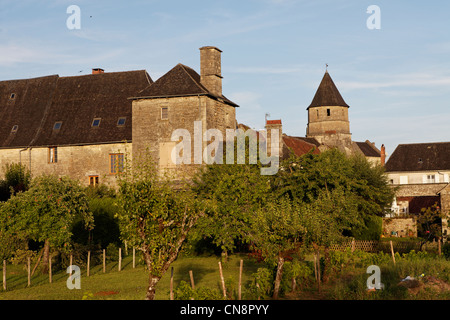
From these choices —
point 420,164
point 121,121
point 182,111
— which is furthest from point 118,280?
point 420,164

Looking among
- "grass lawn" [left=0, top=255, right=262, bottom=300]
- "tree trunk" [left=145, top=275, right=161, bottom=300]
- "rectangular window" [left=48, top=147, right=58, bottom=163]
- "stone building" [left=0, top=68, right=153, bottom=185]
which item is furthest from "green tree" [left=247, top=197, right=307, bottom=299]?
"rectangular window" [left=48, top=147, right=58, bottom=163]

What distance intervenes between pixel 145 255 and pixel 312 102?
78.7 m

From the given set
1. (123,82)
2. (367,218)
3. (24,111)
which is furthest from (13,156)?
(367,218)

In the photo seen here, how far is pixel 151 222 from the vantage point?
1731cm

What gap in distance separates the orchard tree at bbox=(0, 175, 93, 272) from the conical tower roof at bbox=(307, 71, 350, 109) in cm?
6671

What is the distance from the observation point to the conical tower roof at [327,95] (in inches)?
3590

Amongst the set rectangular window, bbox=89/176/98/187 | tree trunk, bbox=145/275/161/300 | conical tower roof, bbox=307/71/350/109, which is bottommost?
tree trunk, bbox=145/275/161/300

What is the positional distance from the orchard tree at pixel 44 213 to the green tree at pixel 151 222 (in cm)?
1173

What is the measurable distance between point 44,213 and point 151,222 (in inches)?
511

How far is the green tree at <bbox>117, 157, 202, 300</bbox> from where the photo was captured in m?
16.8

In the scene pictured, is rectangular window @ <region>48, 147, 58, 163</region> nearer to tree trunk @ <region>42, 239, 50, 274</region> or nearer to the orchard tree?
the orchard tree

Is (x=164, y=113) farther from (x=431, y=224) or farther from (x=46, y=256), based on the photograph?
(x=431, y=224)

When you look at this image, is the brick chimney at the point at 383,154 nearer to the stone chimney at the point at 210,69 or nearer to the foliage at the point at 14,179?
the stone chimney at the point at 210,69
